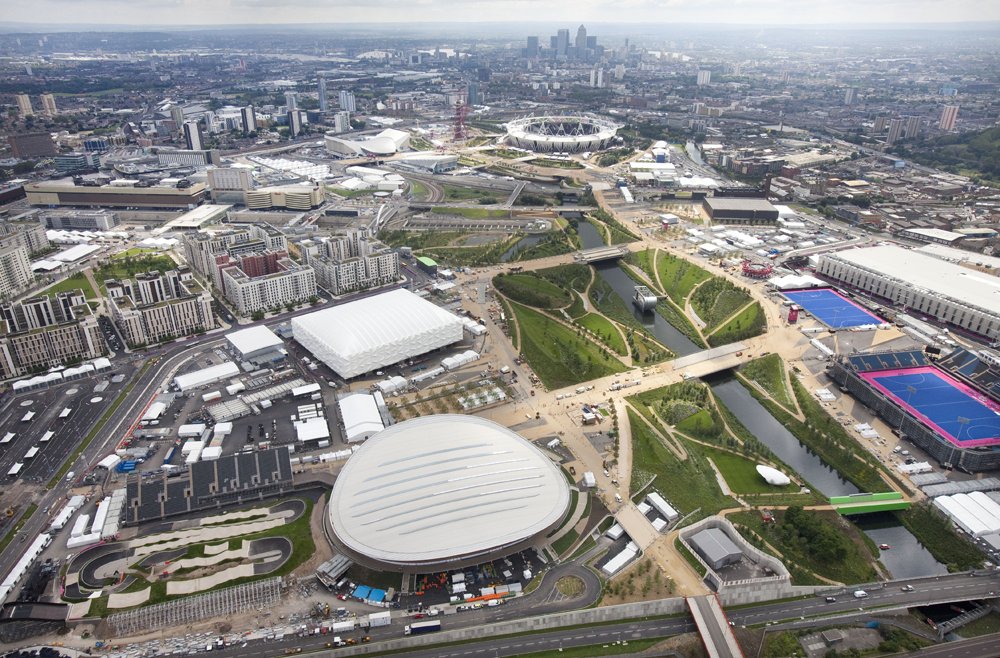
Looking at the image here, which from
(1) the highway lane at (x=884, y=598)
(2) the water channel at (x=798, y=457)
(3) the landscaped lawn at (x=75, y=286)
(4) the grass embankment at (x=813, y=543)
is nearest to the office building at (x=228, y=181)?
(3) the landscaped lawn at (x=75, y=286)

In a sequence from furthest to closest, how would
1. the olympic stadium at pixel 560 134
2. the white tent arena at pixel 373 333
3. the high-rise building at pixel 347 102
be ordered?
1. the high-rise building at pixel 347 102
2. the olympic stadium at pixel 560 134
3. the white tent arena at pixel 373 333

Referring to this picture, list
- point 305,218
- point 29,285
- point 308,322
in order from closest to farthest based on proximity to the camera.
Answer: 1. point 308,322
2. point 29,285
3. point 305,218

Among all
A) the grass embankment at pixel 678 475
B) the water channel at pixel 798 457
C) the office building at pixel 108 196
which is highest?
the office building at pixel 108 196

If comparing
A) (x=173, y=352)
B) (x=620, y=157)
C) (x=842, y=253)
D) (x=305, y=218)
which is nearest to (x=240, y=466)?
(x=173, y=352)

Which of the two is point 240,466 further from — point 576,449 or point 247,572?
point 576,449

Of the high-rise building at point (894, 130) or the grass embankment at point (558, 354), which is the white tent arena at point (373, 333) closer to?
the grass embankment at point (558, 354)

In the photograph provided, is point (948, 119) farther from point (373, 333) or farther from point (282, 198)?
point (373, 333)

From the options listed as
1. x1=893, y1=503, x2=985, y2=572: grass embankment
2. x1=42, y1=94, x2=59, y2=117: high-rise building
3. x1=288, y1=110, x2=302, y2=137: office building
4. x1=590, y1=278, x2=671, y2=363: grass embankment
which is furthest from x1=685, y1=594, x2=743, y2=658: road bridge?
x1=42, y1=94, x2=59, y2=117: high-rise building
